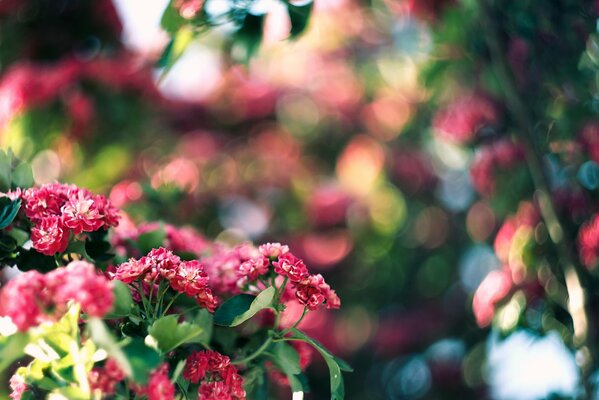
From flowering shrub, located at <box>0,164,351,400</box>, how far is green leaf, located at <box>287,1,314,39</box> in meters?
0.42

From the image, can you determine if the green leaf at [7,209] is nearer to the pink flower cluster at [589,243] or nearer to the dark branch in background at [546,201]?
the dark branch in background at [546,201]

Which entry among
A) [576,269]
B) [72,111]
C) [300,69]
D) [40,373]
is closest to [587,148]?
[576,269]

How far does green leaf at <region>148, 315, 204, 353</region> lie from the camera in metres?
0.91

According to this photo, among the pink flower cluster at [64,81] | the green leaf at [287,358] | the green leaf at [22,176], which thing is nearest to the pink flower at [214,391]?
the green leaf at [287,358]

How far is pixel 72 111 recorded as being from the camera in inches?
86.8

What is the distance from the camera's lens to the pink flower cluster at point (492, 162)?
1.78 m

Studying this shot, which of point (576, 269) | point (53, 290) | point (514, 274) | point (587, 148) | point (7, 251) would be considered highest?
point (53, 290)

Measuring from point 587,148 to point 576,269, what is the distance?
28cm

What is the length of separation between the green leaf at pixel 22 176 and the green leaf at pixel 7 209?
11 centimetres

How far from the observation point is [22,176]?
1225 millimetres

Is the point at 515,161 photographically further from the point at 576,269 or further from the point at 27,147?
the point at 27,147

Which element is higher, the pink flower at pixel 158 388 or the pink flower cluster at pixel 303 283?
the pink flower at pixel 158 388

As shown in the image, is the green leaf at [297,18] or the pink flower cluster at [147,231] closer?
the pink flower cluster at [147,231]

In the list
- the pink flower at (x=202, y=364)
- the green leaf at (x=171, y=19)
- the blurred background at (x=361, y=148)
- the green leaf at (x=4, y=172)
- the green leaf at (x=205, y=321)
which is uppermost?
the green leaf at (x=171, y=19)
